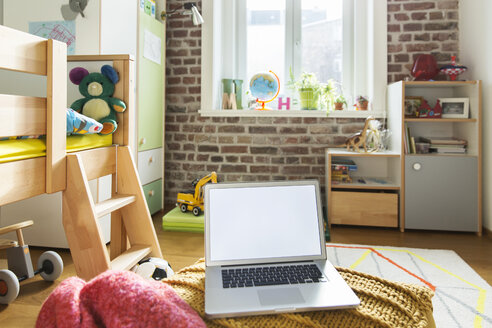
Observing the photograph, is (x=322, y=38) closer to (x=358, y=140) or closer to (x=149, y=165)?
(x=358, y=140)

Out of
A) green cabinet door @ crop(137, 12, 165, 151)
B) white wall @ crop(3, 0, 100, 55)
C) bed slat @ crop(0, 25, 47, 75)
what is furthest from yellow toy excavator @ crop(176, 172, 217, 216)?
bed slat @ crop(0, 25, 47, 75)

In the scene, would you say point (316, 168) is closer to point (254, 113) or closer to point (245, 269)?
point (254, 113)

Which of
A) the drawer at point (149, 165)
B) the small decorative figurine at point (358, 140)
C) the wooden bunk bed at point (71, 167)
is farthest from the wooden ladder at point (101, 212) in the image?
the small decorative figurine at point (358, 140)

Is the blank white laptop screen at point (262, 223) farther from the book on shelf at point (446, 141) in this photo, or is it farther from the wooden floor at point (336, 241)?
the book on shelf at point (446, 141)

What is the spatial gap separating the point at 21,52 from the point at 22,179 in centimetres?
43

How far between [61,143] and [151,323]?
111cm

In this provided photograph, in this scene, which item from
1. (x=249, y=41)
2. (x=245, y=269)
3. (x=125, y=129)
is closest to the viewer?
(x=245, y=269)

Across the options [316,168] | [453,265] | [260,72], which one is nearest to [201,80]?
[260,72]

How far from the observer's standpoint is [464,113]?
282 centimetres

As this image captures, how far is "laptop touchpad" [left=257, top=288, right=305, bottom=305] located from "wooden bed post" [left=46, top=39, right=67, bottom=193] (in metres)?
1.02

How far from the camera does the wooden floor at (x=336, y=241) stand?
1.67m

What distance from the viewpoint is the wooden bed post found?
1.38 m

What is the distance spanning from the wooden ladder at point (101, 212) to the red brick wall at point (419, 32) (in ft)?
8.08

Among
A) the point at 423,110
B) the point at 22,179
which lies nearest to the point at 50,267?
the point at 22,179
